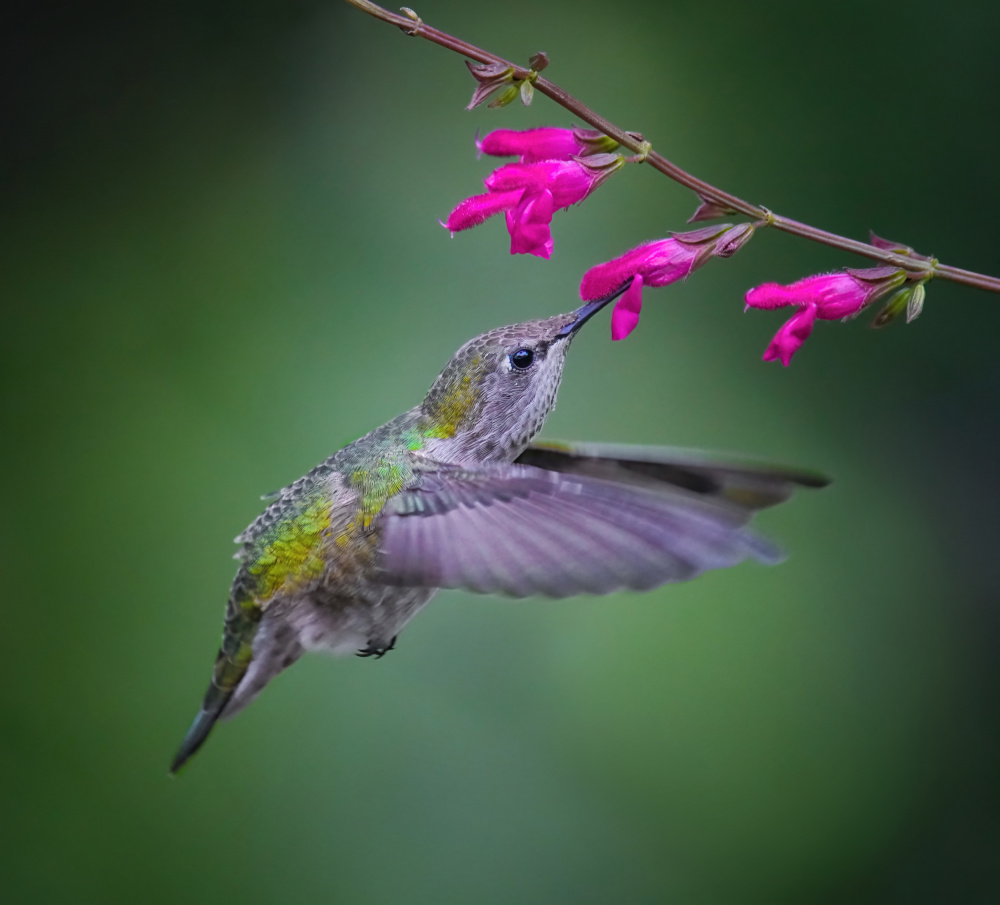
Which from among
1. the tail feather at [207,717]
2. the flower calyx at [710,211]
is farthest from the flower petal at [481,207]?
the tail feather at [207,717]

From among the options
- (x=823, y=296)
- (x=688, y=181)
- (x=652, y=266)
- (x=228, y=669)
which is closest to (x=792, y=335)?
(x=823, y=296)

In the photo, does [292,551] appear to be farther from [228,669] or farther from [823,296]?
[823,296]

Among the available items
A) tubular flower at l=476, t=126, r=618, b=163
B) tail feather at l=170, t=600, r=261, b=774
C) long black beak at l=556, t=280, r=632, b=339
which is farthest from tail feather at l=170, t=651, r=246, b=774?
tubular flower at l=476, t=126, r=618, b=163

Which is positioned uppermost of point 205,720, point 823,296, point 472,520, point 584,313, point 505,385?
point 823,296

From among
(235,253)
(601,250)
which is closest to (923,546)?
(601,250)

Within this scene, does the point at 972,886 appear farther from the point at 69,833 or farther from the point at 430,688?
the point at 69,833

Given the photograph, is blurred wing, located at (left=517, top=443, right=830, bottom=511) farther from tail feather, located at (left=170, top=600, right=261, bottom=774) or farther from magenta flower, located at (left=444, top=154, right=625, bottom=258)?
tail feather, located at (left=170, top=600, right=261, bottom=774)
